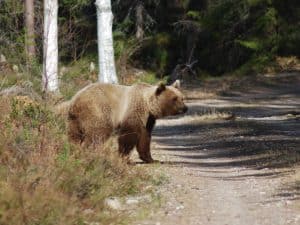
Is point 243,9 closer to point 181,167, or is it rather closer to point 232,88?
point 232,88

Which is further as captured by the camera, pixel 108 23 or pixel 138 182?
pixel 108 23

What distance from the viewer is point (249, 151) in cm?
1445

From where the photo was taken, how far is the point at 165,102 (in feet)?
42.2

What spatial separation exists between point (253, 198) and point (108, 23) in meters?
12.4

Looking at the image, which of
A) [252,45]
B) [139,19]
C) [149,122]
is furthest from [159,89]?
[139,19]

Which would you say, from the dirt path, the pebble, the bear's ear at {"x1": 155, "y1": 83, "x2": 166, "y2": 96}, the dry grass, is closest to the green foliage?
the dirt path

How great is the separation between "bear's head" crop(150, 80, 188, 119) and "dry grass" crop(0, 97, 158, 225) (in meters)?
1.93

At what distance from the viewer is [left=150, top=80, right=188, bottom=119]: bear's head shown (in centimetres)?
1273

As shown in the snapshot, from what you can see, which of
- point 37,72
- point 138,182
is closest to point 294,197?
point 138,182

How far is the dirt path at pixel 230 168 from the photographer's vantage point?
28.5 ft

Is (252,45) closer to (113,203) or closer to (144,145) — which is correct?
(144,145)

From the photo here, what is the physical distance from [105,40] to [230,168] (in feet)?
31.4

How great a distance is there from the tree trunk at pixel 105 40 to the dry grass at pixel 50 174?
32.6 ft

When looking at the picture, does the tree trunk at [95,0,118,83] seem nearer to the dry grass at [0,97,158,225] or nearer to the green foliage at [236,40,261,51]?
the dry grass at [0,97,158,225]
